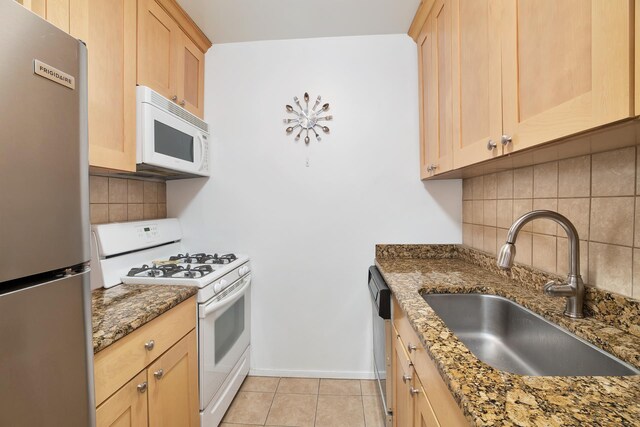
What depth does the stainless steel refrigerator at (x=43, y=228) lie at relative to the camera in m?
0.49

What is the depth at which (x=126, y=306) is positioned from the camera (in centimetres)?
111

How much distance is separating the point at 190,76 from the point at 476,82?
1733 mm

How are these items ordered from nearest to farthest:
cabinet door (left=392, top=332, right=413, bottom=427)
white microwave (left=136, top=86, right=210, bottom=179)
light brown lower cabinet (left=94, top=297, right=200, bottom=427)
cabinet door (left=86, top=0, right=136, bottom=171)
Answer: light brown lower cabinet (left=94, top=297, right=200, bottom=427), cabinet door (left=392, top=332, right=413, bottom=427), cabinet door (left=86, top=0, right=136, bottom=171), white microwave (left=136, top=86, right=210, bottom=179)

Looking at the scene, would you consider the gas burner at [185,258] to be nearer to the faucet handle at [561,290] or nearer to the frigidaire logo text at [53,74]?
the frigidaire logo text at [53,74]

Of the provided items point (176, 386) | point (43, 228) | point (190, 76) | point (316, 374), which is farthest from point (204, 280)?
point (190, 76)

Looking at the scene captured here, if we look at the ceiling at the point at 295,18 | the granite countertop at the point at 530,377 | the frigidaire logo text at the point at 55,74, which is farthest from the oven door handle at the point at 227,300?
the ceiling at the point at 295,18

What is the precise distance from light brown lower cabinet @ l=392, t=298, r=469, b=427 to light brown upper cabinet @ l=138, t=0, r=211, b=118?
5.59 ft

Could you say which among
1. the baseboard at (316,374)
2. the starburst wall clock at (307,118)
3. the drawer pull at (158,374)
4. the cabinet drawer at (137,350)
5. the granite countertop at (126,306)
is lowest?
the baseboard at (316,374)

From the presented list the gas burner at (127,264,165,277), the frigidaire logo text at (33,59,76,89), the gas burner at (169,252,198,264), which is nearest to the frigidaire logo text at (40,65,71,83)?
the frigidaire logo text at (33,59,76,89)

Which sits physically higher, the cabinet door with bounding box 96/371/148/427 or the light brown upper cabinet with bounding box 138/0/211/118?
the light brown upper cabinet with bounding box 138/0/211/118

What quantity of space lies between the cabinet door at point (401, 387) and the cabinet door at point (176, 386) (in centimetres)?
96

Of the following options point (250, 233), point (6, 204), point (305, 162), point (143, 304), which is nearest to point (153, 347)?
point (143, 304)

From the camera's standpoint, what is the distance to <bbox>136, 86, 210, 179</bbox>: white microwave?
1380mm

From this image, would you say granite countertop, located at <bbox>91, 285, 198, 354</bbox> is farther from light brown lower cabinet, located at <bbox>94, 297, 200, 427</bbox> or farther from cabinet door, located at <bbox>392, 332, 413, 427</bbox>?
cabinet door, located at <bbox>392, 332, 413, 427</bbox>
